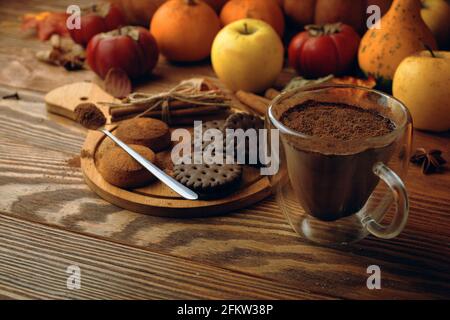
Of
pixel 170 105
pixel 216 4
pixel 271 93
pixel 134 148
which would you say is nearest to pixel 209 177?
pixel 134 148

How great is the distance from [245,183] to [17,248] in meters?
0.31

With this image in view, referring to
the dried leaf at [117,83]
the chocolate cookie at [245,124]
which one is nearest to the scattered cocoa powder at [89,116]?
the dried leaf at [117,83]

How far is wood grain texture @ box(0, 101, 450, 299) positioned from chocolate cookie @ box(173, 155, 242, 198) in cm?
4

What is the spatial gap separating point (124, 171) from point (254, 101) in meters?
0.33

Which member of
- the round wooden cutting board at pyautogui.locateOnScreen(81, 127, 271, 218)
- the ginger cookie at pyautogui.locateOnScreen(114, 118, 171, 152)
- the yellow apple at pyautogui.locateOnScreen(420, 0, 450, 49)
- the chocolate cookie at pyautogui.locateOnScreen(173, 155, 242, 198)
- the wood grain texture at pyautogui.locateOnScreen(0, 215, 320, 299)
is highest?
the yellow apple at pyautogui.locateOnScreen(420, 0, 450, 49)

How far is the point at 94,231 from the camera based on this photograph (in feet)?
2.39

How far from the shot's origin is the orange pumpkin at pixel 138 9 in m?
1.36

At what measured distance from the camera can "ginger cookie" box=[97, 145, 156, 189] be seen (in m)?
0.78

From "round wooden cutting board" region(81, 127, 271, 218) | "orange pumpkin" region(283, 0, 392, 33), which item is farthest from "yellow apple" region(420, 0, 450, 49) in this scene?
"round wooden cutting board" region(81, 127, 271, 218)

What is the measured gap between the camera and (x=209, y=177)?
770 mm

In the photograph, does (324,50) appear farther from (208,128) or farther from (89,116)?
(89,116)

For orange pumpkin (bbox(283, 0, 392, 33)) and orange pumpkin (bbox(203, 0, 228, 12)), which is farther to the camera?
orange pumpkin (bbox(203, 0, 228, 12))

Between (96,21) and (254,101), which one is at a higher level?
(96,21)

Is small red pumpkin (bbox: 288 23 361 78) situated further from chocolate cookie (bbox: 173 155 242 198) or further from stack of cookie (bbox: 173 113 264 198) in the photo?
chocolate cookie (bbox: 173 155 242 198)
